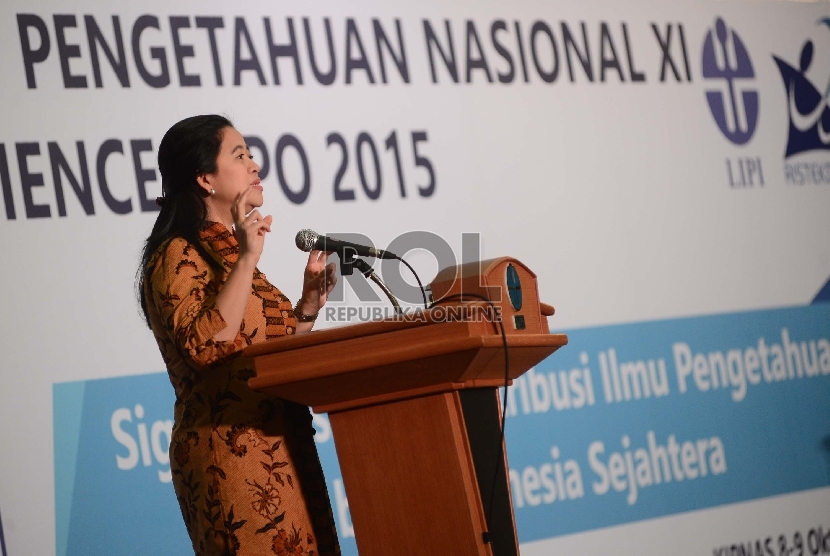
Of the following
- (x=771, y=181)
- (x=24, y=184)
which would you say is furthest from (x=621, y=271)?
(x=24, y=184)

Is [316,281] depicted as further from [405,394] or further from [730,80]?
[730,80]

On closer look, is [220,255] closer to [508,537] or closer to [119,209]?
[508,537]

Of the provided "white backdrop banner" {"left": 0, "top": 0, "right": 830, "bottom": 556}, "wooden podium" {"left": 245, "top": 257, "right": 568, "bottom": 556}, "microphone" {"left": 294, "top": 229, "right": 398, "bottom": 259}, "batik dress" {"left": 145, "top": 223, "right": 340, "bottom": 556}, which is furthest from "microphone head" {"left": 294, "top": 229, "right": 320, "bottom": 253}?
"white backdrop banner" {"left": 0, "top": 0, "right": 830, "bottom": 556}

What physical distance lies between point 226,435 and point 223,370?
130 millimetres

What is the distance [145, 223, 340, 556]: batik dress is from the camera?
1.83 metres

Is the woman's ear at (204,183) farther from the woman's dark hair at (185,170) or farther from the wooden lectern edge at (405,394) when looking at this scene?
the wooden lectern edge at (405,394)

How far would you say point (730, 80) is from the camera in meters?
4.50

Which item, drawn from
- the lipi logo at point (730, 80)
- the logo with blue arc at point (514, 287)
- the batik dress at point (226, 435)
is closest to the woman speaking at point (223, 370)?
the batik dress at point (226, 435)

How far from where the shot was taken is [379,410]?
5.74 feet

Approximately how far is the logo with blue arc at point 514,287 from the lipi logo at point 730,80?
9.62 ft

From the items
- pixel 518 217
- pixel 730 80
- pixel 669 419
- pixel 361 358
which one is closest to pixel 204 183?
pixel 361 358

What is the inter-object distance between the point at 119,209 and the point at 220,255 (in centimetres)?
137

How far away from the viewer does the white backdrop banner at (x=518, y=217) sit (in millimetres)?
3119

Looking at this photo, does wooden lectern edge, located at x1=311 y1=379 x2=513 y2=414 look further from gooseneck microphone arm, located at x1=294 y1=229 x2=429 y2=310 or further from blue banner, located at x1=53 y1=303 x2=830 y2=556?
blue banner, located at x1=53 y1=303 x2=830 y2=556
